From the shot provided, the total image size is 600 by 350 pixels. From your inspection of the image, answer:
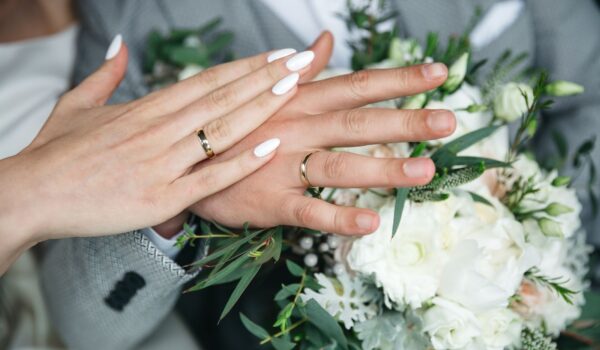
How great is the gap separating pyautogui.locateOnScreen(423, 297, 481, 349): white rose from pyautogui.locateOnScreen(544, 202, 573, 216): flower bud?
0.19 m

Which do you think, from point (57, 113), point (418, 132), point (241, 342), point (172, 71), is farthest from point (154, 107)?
point (241, 342)

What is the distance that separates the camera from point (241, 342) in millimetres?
1040

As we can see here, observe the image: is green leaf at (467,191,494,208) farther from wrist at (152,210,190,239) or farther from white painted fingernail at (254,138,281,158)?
wrist at (152,210,190,239)

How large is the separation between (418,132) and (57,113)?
0.57m

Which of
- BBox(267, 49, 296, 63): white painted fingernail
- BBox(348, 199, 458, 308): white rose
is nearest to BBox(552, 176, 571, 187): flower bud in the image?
BBox(348, 199, 458, 308): white rose

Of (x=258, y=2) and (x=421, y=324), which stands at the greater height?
(x=258, y=2)

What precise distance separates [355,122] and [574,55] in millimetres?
799

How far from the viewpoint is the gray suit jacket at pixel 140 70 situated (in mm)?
801

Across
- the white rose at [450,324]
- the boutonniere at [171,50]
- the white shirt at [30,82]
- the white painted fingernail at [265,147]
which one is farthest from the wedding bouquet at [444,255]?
the white shirt at [30,82]

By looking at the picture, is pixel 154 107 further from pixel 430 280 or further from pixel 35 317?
pixel 35 317

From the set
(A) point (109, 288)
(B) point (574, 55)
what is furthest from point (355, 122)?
(B) point (574, 55)

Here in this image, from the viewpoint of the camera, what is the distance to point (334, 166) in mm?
650

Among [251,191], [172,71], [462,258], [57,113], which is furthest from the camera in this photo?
[172,71]

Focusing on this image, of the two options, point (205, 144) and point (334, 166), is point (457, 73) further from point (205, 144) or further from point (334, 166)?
point (205, 144)
